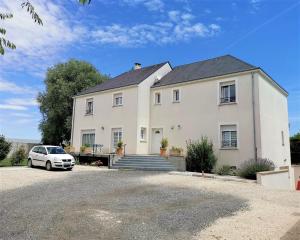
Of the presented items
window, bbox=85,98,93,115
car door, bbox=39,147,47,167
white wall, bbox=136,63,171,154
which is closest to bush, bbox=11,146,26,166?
car door, bbox=39,147,47,167

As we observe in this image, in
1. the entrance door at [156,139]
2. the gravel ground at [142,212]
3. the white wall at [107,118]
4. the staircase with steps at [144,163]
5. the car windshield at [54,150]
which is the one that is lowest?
the gravel ground at [142,212]

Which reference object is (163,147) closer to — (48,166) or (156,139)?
(156,139)

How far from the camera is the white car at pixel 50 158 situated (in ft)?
60.5

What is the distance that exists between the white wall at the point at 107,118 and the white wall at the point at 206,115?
6.09 ft

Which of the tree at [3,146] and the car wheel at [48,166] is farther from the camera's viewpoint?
the tree at [3,146]

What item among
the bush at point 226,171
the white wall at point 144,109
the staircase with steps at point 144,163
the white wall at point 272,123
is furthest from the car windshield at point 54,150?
the white wall at point 272,123

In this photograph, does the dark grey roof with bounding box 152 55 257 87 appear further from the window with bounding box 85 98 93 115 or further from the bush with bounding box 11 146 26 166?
the bush with bounding box 11 146 26 166

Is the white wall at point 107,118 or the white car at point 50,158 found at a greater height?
the white wall at point 107,118

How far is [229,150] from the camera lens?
19281 millimetres

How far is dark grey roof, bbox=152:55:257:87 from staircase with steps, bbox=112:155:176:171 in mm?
6537

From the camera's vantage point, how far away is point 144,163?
2002 cm

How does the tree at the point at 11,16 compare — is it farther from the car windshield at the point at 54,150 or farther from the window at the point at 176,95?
the window at the point at 176,95

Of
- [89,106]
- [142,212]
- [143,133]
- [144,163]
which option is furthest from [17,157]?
[142,212]

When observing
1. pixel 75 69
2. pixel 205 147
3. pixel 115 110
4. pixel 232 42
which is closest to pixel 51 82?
pixel 75 69
